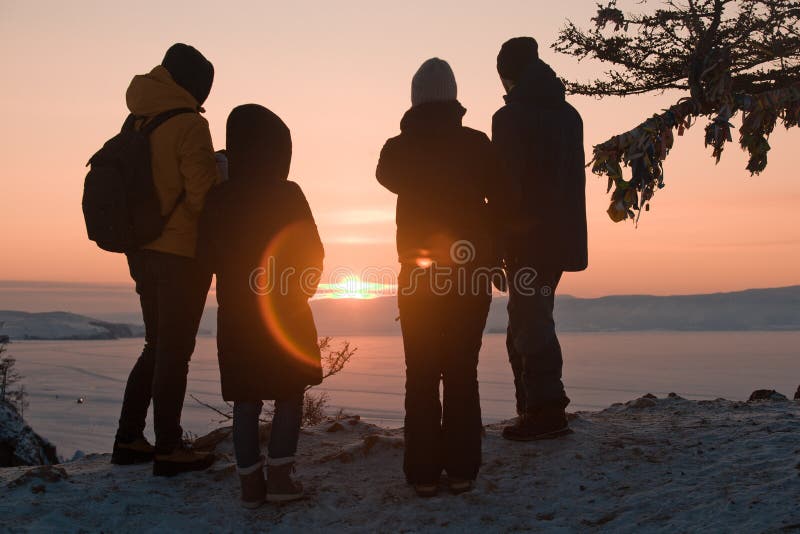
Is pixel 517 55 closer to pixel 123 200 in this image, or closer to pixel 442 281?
pixel 442 281

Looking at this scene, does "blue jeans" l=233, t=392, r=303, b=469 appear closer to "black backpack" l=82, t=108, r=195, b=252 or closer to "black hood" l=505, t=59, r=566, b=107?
"black backpack" l=82, t=108, r=195, b=252

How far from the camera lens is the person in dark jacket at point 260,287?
359cm

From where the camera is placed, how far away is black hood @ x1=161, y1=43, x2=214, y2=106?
4.12 m

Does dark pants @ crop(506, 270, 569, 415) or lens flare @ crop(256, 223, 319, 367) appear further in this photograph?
dark pants @ crop(506, 270, 569, 415)

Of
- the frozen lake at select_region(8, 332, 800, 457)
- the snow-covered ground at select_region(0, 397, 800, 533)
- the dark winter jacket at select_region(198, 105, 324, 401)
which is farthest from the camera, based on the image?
the frozen lake at select_region(8, 332, 800, 457)

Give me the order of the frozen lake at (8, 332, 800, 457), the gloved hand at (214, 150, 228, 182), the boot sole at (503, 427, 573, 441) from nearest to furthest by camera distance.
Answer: the gloved hand at (214, 150, 228, 182), the boot sole at (503, 427, 573, 441), the frozen lake at (8, 332, 800, 457)

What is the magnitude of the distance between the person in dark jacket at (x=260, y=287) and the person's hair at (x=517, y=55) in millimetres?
1829

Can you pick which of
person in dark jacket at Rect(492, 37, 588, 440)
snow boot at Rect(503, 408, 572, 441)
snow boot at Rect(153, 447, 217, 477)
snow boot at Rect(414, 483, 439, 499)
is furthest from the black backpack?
snow boot at Rect(503, 408, 572, 441)

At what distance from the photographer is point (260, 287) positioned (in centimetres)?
359

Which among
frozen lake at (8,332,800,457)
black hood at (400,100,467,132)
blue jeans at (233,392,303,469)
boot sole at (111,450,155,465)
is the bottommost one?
frozen lake at (8,332,800,457)

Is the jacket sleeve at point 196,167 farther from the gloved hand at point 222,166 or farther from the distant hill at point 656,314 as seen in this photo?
the distant hill at point 656,314

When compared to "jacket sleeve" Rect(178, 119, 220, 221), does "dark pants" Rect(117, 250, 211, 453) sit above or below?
below

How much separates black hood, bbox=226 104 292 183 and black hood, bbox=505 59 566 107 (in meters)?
1.73

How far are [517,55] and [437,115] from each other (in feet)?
4.03
